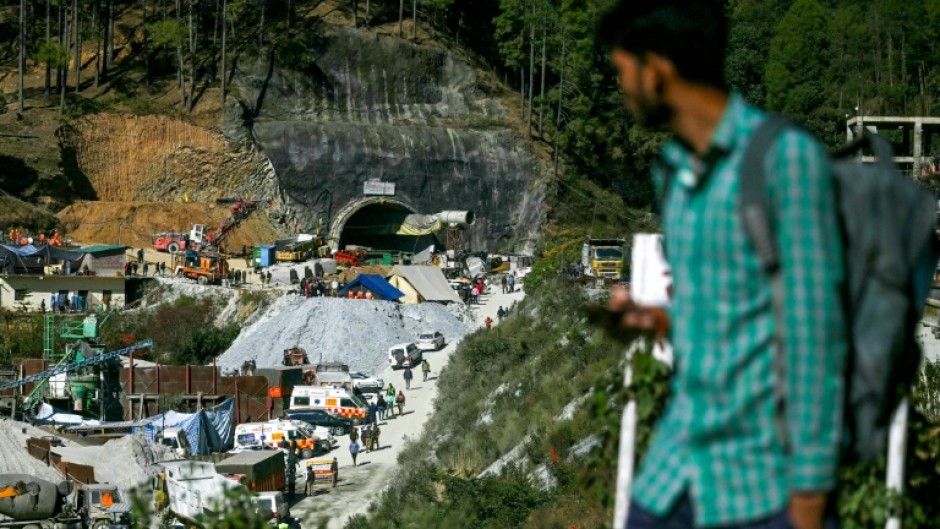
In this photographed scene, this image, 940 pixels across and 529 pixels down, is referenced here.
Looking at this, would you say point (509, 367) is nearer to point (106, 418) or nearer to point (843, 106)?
point (106, 418)

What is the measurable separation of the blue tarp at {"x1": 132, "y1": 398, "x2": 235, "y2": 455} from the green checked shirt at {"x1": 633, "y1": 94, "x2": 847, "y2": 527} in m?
35.2

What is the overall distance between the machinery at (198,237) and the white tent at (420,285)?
9.10 m

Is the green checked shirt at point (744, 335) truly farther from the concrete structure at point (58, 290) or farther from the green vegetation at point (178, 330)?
the concrete structure at point (58, 290)

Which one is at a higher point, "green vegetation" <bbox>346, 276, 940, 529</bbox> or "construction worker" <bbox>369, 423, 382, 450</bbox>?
"green vegetation" <bbox>346, 276, 940, 529</bbox>

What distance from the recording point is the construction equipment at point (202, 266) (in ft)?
199

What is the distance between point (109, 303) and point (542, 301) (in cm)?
2570

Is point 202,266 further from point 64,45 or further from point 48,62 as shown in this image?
point 64,45

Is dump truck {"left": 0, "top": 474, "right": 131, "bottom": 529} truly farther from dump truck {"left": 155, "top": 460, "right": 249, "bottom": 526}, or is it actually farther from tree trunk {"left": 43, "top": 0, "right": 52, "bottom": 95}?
tree trunk {"left": 43, "top": 0, "right": 52, "bottom": 95}

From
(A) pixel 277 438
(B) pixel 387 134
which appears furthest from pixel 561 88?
(A) pixel 277 438

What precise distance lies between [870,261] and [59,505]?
75.1ft

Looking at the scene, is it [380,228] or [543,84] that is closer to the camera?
[380,228]

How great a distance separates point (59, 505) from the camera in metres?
24.2

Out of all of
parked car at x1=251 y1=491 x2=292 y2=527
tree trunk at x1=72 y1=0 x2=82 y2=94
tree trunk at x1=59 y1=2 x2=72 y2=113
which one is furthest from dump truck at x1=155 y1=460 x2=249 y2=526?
tree trunk at x1=72 y1=0 x2=82 y2=94

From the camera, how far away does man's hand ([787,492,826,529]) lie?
9.14 ft
